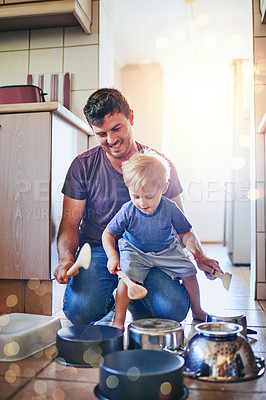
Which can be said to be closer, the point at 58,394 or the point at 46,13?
the point at 58,394

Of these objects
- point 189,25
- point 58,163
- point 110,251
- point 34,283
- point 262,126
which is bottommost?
point 34,283

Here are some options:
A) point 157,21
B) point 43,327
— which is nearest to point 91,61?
point 43,327

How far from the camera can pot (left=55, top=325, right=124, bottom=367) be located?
0.84 metres

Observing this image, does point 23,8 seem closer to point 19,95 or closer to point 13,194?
point 19,95

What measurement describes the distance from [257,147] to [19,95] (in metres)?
0.87

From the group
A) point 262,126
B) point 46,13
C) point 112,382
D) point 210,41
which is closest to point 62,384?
point 112,382

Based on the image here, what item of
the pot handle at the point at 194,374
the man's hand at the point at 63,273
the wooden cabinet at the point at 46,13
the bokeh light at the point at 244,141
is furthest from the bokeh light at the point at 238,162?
the pot handle at the point at 194,374

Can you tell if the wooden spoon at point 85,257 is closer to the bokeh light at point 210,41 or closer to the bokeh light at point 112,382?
the bokeh light at point 112,382

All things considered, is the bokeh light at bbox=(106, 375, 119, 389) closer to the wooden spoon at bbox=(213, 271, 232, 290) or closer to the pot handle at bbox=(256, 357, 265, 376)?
the pot handle at bbox=(256, 357, 265, 376)

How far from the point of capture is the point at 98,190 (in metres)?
1.14

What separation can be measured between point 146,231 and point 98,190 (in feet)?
0.58

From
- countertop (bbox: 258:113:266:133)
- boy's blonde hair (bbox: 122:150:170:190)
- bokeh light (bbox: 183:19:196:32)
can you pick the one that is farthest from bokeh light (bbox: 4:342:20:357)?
bokeh light (bbox: 183:19:196:32)

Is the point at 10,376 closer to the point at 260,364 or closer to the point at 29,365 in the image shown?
the point at 29,365

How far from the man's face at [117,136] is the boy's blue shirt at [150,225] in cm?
14
